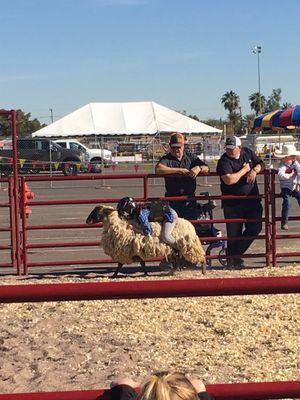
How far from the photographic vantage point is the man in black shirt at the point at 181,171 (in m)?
9.80

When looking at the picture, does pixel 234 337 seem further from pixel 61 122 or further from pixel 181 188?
pixel 61 122

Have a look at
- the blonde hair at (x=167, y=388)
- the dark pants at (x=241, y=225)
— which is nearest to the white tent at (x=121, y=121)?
the dark pants at (x=241, y=225)

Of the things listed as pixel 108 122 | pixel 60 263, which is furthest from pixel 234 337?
pixel 108 122

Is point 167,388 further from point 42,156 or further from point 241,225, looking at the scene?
point 42,156

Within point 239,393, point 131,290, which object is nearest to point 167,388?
point 131,290

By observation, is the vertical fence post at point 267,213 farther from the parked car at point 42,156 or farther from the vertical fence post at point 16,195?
the parked car at point 42,156

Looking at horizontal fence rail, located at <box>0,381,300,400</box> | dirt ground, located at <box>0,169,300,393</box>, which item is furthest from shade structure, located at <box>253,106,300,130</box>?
horizontal fence rail, located at <box>0,381,300,400</box>

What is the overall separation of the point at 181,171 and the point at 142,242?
1.20 m

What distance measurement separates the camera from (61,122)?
35281mm

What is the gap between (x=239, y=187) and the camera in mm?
10125

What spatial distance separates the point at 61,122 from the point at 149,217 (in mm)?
26709

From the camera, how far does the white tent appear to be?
3481 centimetres

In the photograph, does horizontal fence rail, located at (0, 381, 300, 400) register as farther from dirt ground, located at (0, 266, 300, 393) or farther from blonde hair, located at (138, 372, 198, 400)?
dirt ground, located at (0, 266, 300, 393)

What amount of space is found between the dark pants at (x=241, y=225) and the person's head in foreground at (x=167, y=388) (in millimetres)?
7830
